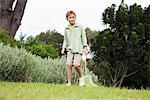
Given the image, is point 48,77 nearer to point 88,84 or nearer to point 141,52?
point 88,84

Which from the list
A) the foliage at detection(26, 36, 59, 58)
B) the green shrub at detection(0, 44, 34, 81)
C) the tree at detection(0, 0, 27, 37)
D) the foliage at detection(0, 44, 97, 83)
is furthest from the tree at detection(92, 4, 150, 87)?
the green shrub at detection(0, 44, 34, 81)

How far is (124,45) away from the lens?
140 feet

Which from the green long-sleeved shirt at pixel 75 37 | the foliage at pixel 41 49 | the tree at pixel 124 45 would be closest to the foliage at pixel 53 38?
the tree at pixel 124 45

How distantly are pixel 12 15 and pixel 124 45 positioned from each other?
2604cm

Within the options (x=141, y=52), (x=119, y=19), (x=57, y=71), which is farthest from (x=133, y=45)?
(x=57, y=71)

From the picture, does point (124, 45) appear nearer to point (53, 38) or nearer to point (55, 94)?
point (53, 38)

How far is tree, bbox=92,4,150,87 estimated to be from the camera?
42.5m

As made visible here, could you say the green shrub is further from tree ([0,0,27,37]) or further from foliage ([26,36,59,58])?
tree ([0,0,27,37])

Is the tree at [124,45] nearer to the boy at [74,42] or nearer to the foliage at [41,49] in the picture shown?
the foliage at [41,49]

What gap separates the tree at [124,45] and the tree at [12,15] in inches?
977

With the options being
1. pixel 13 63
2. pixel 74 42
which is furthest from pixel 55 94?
pixel 13 63

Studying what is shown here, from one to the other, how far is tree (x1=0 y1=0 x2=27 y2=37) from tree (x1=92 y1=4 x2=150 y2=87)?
81.5 ft

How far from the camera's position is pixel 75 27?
11.0m

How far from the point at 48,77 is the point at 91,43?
1337 inches
